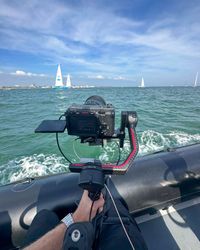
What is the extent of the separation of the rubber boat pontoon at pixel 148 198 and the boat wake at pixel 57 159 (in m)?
1.08

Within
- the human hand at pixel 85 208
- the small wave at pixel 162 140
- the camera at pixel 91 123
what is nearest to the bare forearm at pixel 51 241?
the human hand at pixel 85 208

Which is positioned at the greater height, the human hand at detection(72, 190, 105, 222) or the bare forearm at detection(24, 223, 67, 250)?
the human hand at detection(72, 190, 105, 222)

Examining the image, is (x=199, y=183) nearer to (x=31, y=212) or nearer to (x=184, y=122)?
(x=31, y=212)

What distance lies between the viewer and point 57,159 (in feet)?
12.4

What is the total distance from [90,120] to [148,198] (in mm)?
1132

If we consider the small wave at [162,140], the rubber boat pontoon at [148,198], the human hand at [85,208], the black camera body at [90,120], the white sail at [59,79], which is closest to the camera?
the human hand at [85,208]

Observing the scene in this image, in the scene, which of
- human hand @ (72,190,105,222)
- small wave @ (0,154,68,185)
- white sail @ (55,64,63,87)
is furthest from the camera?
white sail @ (55,64,63,87)

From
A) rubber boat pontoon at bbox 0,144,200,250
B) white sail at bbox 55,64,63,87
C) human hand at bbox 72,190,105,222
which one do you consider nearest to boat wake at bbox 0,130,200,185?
rubber boat pontoon at bbox 0,144,200,250

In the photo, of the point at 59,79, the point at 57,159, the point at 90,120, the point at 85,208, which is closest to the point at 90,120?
the point at 90,120

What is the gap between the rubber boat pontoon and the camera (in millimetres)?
1375

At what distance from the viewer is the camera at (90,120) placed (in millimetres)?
812

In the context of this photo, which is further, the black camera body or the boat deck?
the boat deck

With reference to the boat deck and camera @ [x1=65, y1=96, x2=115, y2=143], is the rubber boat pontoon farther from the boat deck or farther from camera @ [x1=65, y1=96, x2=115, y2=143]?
camera @ [x1=65, y1=96, x2=115, y2=143]

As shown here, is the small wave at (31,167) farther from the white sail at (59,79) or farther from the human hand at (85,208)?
the white sail at (59,79)
